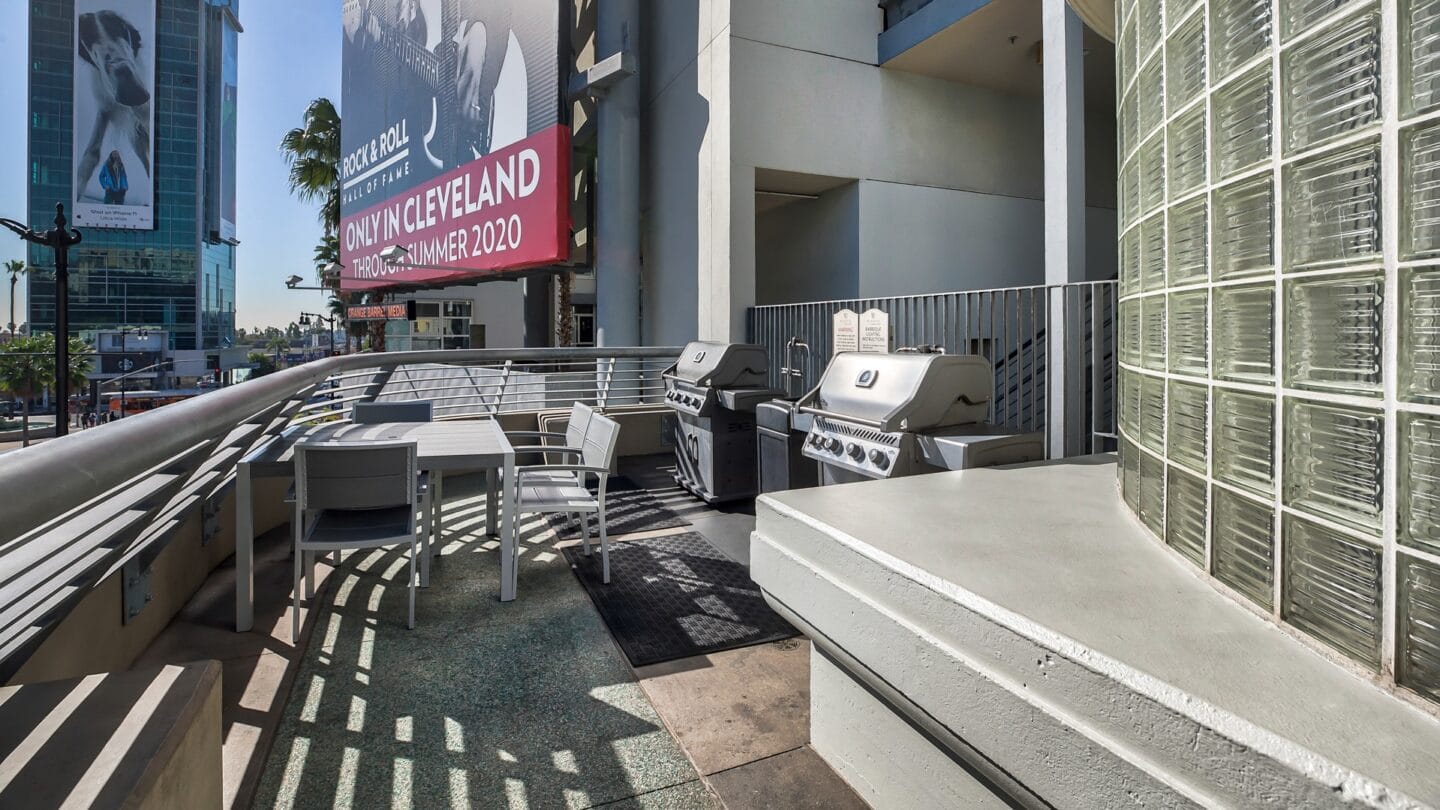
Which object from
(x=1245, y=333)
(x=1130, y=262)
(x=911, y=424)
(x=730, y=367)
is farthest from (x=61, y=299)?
(x=1245, y=333)

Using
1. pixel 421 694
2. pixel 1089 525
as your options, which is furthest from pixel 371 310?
pixel 1089 525

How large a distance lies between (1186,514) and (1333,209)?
29.2 inches

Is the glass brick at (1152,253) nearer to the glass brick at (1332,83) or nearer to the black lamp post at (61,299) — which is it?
the glass brick at (1332,83)

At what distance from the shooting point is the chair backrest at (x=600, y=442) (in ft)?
13.4

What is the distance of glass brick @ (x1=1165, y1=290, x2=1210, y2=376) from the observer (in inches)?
57.9

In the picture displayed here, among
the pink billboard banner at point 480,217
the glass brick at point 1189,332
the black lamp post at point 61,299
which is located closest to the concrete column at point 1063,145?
the glass brick at point 1189,332

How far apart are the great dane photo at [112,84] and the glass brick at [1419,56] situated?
4979cm

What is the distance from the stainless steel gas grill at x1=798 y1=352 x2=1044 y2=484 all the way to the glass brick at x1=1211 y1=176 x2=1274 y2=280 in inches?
70.7

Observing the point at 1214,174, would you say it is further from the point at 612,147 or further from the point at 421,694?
the point at 612,147

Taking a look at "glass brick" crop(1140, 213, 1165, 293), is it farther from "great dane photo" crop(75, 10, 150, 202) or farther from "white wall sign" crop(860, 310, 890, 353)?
"great dane photo" crop(75, 10, 150, 202)

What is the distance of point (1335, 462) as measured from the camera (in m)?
1.11

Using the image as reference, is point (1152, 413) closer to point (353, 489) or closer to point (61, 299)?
point (353, 489)

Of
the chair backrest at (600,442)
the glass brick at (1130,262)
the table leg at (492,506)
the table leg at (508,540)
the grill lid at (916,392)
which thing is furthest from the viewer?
the table leg at (492,506)

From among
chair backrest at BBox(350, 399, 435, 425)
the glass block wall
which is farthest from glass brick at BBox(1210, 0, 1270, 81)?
chair backrest at BBox(350, 399, 435, 425)
